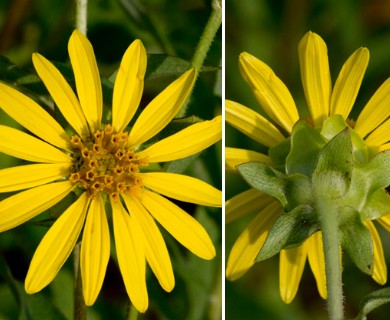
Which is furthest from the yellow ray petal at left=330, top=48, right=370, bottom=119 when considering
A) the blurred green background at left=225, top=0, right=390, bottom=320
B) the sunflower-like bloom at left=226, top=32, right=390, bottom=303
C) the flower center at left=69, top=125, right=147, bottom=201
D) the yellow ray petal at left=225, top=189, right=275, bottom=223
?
the blurred green background at left=225, top=0, right=390, bottom=320

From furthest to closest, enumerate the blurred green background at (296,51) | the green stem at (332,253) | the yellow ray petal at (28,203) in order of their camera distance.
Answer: the blurred green background at (296,51), the yellow ray petal at (28,203), the green stem at (332,253)

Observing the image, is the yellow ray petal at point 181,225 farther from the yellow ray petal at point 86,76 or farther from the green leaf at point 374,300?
the green leaf at point 374,300

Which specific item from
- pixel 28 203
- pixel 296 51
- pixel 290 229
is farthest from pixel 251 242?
pixel 296 51

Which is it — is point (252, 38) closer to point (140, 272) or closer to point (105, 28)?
point (105, 28)

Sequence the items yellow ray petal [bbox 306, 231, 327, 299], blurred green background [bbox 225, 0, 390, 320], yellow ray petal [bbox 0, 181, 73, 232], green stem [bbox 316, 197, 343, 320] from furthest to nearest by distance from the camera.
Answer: blurred green background [bbox 225, 0, 390, 320] < yellow ray petal [bbox 306, 231, 327, 299] < yellow ray petal [bbox 0, 181, 73, 232] < green stem [bbox 316, 197, 343, 320]

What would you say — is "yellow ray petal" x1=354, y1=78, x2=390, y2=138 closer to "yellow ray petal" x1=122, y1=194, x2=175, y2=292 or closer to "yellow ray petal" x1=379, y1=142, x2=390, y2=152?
"yellow ray petal" x1=379, y1=142, x2=390, y2=152

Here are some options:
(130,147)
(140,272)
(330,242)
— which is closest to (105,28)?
(130,147)

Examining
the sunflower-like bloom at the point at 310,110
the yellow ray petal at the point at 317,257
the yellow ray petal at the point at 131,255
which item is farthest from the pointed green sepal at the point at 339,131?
the yellow ray petal at the point at 131,255

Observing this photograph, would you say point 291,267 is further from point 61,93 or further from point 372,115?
point 61,93
